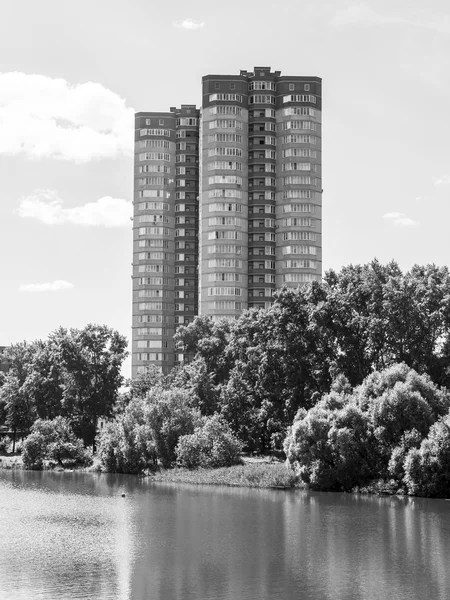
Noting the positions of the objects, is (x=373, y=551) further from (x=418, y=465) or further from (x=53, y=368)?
(x=53, y=368)

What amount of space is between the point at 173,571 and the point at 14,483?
61.5m

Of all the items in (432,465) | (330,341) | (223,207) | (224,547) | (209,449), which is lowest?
(224,547)

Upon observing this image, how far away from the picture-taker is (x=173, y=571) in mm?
47969

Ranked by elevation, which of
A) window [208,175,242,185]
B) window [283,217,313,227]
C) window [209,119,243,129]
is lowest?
window [283,217,313,227]

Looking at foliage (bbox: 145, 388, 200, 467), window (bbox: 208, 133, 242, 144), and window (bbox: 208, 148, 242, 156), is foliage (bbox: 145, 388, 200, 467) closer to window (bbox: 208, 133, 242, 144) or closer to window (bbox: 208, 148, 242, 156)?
window (bbox: 208, 148, 242, 156)

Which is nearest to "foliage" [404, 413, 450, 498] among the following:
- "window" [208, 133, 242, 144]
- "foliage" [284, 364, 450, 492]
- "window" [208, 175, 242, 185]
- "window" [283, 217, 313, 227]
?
"foliage" [284, 364, 450, 492]

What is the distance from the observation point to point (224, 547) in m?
55.2

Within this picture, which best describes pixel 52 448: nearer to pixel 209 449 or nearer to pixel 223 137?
pixel 209 449

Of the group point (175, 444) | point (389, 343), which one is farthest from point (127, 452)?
point (389, 343)

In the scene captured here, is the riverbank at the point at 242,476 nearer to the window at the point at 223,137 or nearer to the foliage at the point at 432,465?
the foliage at the point at 432,465

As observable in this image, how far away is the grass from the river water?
13.8 feet

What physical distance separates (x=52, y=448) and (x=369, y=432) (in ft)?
187

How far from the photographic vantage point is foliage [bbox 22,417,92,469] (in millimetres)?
127125

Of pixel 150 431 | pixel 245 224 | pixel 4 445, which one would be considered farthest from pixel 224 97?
pixel 150 431
